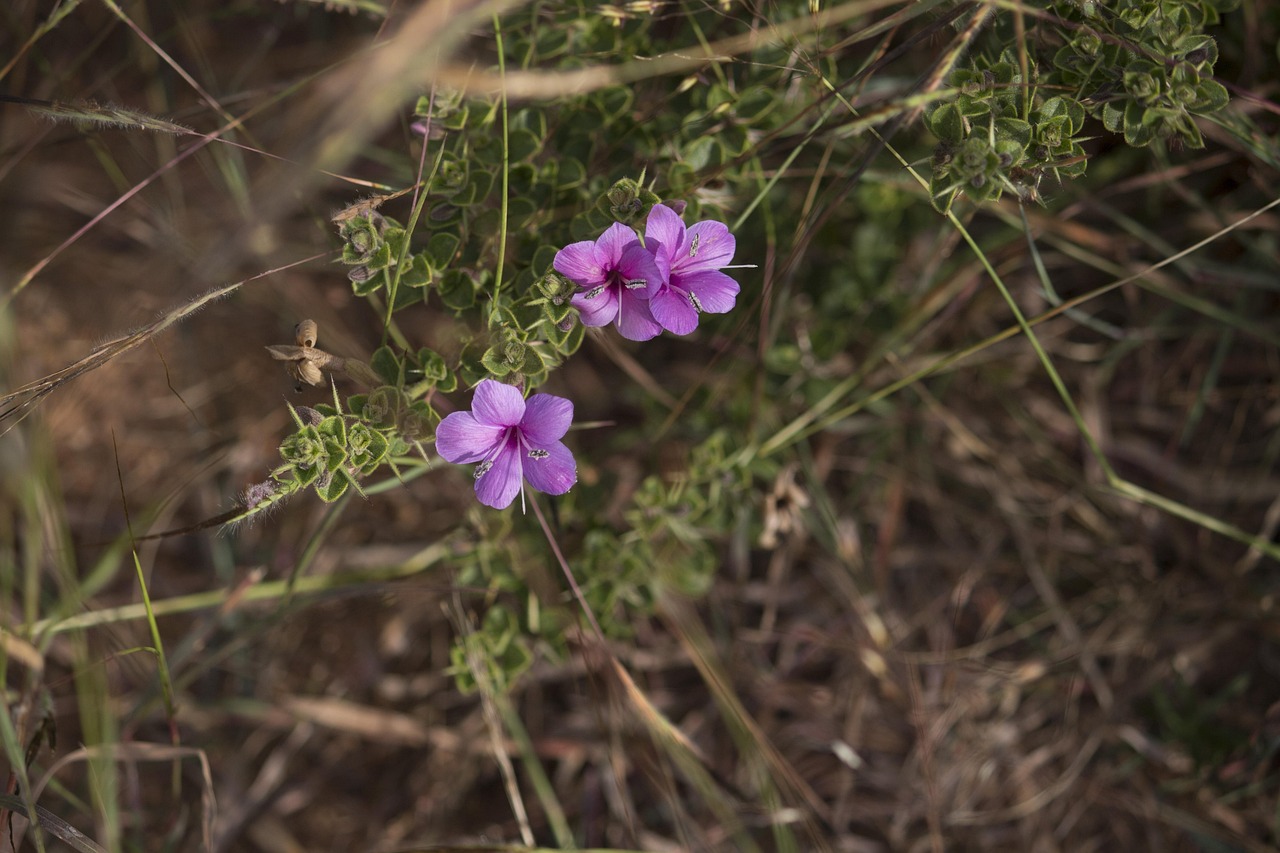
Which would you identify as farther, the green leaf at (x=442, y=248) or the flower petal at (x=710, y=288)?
the green leaf at (x=442, y=248)

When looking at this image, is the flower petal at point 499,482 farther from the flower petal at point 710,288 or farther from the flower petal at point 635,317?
the flower petal at point 710,288

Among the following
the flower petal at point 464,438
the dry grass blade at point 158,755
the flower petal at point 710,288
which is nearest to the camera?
the flower petal at point 464,438

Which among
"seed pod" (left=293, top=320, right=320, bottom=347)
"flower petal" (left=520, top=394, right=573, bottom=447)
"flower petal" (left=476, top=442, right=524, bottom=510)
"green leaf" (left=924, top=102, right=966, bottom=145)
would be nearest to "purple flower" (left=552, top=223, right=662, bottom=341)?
"flower petal" (left=520, top=394, right=573, bottom=447)

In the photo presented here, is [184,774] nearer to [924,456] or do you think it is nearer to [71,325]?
[71,325]

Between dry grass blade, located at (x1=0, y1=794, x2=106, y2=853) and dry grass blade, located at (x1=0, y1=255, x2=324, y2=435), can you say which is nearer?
dry grass blade, located at (x1=0, y1=255, x2=324, y2=435)

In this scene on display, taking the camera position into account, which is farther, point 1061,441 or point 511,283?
point 1061,441

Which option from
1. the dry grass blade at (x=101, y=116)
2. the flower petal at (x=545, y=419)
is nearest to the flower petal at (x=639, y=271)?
the flower petal at (x=545, y=419)

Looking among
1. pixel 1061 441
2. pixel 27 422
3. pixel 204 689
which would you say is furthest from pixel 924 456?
pixel 27 422

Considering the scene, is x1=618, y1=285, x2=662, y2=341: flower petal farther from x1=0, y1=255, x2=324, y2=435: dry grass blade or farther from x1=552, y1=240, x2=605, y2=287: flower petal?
x1=0, y1=255, x2=324, y2=435: dry grass blade
